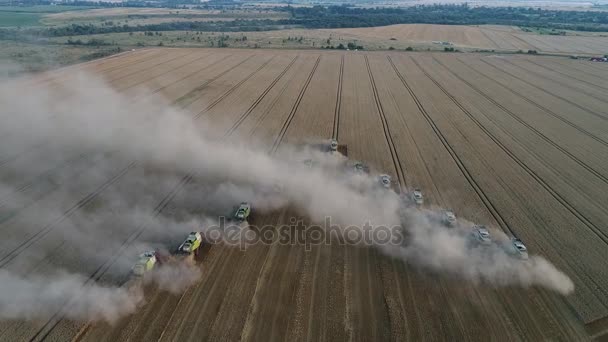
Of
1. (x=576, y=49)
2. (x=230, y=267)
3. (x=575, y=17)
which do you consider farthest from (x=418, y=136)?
(x=575, y=17)

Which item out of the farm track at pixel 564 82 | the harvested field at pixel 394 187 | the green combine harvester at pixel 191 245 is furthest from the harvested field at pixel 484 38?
the green combine harvester at pixel 191 245

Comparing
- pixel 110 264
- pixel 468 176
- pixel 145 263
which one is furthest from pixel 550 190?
pixel 110 264

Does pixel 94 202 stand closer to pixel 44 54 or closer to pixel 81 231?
pixel 81 231

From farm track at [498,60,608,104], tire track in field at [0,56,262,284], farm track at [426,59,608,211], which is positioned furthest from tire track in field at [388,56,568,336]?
farm track at [498,60,608,104]

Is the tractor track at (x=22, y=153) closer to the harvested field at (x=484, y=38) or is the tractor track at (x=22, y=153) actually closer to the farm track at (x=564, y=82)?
the farm track at (x=564, y=82)

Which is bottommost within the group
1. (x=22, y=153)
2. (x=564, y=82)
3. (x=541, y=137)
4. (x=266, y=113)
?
(x=22, y=153)

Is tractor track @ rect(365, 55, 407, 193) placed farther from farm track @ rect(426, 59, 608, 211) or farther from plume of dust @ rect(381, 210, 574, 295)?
farm track @ rect(426, 59, 608, 211)

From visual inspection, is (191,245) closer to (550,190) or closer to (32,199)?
(32,199)
